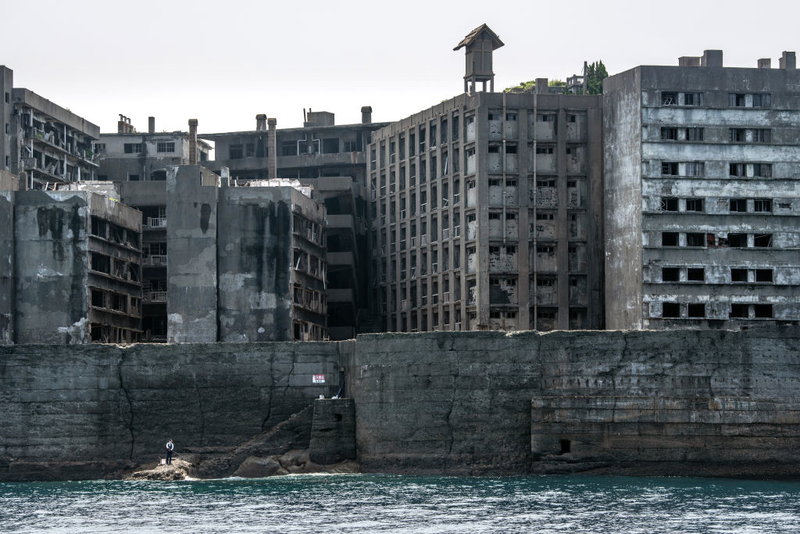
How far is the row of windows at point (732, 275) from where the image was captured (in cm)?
9775

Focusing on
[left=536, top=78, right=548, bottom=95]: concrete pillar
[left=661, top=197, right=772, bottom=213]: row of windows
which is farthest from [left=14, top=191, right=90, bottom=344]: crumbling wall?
[left=661, top=197, right=772, bottom=213]: row of windows

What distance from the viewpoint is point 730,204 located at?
98.6m

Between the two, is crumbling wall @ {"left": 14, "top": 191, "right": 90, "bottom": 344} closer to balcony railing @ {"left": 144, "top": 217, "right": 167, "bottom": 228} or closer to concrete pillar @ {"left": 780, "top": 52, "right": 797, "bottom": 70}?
balcony railing @ {"left": 144, "top": 217, "right": 167, "bottom": 228}

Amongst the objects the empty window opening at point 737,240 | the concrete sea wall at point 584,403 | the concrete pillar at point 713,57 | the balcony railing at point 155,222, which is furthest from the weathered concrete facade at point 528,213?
the concrete sea wall at point 584,403

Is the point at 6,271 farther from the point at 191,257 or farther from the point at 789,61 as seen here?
the point at 789,61

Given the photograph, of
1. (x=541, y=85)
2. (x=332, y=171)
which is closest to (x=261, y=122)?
(x=332, y=171)

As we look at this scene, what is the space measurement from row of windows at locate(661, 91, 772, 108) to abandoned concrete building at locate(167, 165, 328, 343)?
26.9 m

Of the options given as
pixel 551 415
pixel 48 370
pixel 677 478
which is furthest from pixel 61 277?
pixel 677 478

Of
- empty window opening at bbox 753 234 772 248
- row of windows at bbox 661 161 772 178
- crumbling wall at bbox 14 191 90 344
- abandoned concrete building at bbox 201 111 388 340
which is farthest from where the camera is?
abandoned concrete building at bbox 201 111 388 340

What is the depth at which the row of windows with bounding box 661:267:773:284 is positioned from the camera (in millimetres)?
97750

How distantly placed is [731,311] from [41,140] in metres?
59.4

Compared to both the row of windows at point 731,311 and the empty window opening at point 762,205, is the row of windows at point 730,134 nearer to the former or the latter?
the empty window opening at point 762,205

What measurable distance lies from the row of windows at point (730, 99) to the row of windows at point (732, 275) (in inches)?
428

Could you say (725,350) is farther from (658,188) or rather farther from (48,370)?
(48,370)
